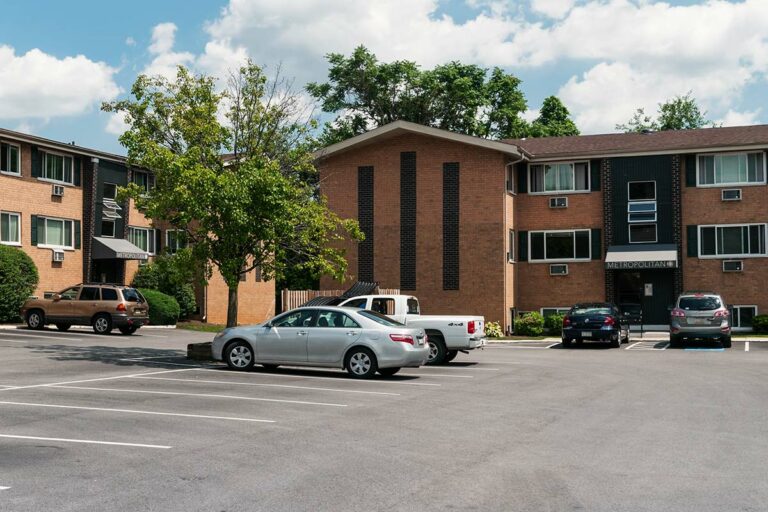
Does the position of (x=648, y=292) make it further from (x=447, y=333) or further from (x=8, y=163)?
(x=8, y=163)

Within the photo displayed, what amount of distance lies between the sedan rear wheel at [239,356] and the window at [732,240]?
2392cm

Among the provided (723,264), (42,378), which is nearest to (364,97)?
(723,264)

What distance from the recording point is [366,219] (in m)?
38.2

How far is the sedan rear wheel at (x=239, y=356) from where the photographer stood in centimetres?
1858

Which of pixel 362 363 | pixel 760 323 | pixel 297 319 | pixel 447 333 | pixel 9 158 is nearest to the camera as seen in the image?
pixel 362 363

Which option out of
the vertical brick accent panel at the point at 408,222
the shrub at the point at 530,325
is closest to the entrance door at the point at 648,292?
the shrub at the point at 530,325

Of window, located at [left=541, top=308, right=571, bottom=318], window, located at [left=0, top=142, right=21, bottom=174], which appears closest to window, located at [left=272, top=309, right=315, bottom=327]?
window, located at [left=0, top=142, right=21, bottom=174]

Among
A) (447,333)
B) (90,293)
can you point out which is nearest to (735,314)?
(447,333)

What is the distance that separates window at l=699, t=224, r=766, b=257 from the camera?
3572 cm

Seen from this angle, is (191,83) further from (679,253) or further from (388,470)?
(679,253)

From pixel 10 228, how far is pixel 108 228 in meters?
5.67

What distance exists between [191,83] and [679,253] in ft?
73.0

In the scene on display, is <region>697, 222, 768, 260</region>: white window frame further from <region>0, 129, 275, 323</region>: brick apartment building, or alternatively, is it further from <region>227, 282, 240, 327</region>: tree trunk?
<region>227, 282, 240, 327</region>: tree trunk

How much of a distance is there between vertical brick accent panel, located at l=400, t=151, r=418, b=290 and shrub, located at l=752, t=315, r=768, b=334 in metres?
13.6
